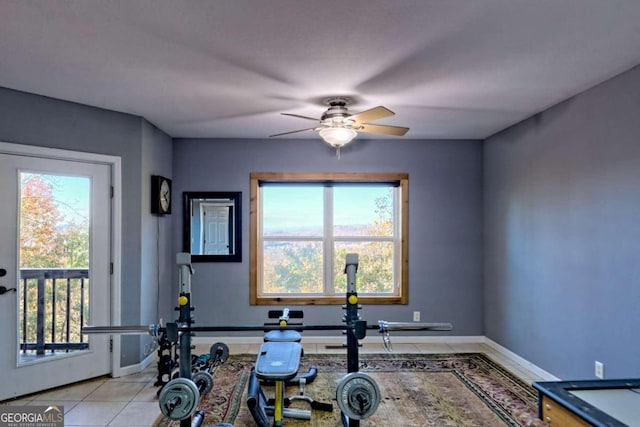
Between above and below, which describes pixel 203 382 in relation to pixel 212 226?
below

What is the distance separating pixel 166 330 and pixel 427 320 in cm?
329

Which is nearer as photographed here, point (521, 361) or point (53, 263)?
point (53, 263)

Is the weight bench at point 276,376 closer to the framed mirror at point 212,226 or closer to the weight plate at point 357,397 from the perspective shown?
the weight plate at point 357,397

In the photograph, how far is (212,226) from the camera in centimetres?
474

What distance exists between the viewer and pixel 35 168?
10.4 ft

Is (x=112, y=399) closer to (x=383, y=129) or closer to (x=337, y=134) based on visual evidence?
(x=337, y=134)

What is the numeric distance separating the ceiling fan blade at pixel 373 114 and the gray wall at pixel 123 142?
7.36ft

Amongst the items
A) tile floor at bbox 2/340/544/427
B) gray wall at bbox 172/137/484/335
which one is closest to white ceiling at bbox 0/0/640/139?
gray wall at bbox 172/137/484/335

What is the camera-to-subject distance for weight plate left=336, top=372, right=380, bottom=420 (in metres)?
2.32

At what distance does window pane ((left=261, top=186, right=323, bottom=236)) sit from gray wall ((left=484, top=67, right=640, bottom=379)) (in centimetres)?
217

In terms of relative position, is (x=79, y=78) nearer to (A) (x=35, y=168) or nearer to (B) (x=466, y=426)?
(A) (x=35, y=168)

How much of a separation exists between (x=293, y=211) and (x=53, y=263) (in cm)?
256

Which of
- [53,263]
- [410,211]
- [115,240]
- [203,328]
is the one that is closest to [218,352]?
[203,328]

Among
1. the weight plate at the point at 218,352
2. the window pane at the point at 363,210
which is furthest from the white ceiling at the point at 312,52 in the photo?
the weight plate at the point at 218,352
